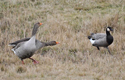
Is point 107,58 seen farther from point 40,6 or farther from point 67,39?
point 40,6

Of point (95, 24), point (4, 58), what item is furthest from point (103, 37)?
point (4, 58)

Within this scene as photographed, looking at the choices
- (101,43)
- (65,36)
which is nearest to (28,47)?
(65,36)

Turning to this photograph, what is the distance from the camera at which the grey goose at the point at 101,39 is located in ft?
30.0

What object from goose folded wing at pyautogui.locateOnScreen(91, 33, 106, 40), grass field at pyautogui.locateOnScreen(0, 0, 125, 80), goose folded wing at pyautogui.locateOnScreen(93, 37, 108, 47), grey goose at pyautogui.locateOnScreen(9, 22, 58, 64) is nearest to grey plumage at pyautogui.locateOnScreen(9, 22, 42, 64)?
grey goose at pyautogui.locateOnScreen(9, 22, 58, 64)

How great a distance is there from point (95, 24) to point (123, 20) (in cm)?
140

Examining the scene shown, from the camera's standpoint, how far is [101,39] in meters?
9.54

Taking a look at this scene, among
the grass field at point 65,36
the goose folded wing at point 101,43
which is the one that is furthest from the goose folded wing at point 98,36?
the grass field at point 65,36

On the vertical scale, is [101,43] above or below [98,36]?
below

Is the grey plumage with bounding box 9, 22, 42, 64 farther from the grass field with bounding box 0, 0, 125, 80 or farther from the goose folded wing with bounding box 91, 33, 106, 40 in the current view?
the goose folded wing with bounding box 91, 33, 106, 40

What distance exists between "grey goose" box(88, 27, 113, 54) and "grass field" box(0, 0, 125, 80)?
241mm

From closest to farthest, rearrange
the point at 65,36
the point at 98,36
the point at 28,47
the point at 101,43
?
the point at 28,47, the point at 101,43, the point at 98,36, the point at 65,36

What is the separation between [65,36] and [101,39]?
1464mm

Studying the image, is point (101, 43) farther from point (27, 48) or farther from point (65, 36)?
point (27, 48)

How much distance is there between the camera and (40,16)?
38.3ft
